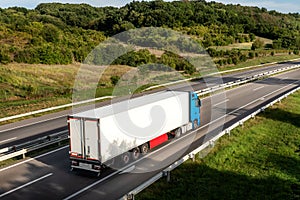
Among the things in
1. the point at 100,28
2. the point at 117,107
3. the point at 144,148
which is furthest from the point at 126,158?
the point at 100,28

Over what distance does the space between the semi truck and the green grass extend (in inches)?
101

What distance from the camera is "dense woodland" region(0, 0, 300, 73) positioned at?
201 ft

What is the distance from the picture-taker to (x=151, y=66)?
53250 mm

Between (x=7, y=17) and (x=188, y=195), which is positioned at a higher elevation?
(x=7, y=17)

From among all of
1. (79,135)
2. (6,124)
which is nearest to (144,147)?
(79,135)

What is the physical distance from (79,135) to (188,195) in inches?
216

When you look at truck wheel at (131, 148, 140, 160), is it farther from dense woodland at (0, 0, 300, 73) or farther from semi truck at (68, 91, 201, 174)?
dense woodland at (0, 0, 300, 73)

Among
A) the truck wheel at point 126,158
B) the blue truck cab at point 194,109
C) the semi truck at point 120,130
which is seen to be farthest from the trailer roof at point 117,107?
the truck wheel at point 126,158

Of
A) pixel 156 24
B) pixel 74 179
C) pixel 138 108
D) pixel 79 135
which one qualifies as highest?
pixel 156 24

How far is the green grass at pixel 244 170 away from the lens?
13.0 m

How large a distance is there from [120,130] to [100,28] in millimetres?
89775

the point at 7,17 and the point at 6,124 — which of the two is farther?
the point at 7,17

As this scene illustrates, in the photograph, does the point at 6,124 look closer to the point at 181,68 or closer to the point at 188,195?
the point at 188,195

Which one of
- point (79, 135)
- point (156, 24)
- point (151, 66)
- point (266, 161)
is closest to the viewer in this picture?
point (79, 135)
